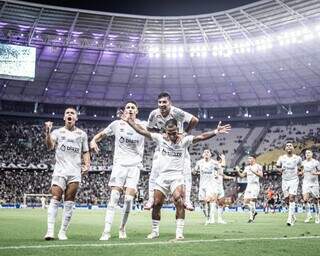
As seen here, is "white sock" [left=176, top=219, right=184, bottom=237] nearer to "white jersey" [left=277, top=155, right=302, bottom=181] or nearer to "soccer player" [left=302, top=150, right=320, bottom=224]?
"white jersey" [left=277, top=155, right=302, bottom=181]

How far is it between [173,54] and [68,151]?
151 feet

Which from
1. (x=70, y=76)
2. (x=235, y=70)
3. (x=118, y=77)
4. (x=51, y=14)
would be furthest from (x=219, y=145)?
(x=51, y=14)

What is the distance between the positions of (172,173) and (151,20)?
137 feet

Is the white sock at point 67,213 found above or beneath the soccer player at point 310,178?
beneath

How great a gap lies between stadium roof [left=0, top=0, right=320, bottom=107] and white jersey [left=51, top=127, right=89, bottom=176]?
1442 inches

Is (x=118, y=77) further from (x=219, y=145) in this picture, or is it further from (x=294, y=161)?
(x=294, y=161)

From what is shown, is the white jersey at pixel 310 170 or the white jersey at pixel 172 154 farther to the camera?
the white jersey at pixel 310 170

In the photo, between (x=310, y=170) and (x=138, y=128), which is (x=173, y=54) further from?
(x=138, y=128)

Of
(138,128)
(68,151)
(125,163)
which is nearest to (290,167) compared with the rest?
(125,163)

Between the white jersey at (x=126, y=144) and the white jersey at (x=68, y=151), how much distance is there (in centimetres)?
79

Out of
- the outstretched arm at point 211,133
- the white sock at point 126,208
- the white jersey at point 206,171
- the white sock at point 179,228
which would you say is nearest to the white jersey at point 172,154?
the outstretched arm at point 211,133

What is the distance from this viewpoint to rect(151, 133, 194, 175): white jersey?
10797 millimetres

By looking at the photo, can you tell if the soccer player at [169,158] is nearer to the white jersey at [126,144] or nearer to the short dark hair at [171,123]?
the short dark hair at [171,123]

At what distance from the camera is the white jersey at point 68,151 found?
35.4 ft
